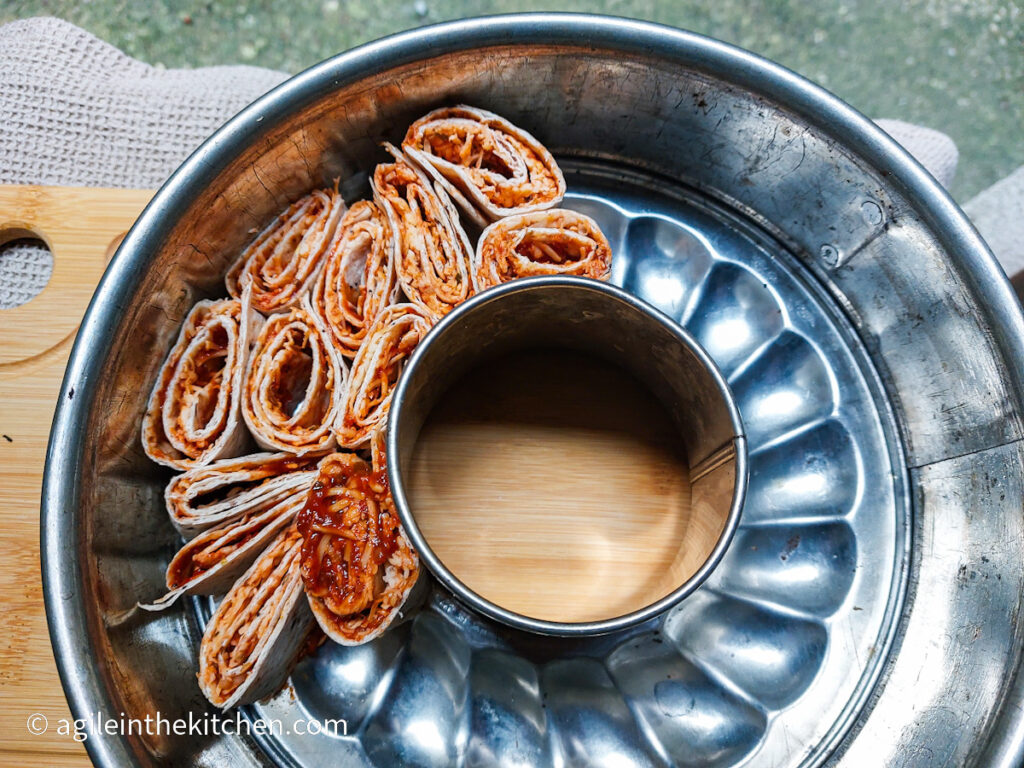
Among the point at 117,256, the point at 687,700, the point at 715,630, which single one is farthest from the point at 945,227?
the point at 117,256

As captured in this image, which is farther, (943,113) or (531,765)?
(943,113)

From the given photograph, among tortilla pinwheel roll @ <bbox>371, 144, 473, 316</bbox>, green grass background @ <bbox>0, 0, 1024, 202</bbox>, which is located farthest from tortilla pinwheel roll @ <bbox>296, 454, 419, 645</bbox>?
green grass background @ <bbox>0, 0, 1024, 202</bbox>

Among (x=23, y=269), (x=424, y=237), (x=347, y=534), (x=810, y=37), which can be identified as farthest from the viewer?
(x=810, y=37)

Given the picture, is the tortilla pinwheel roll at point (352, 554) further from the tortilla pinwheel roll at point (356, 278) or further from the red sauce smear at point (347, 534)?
the tortilla pinwheel roll at point (356, 278)

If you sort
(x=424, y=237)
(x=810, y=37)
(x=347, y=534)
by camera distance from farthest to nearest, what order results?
(x=810, y=37)
(x=424, y=237)
(x=347, y=534)

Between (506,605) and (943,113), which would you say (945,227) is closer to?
(506,605)

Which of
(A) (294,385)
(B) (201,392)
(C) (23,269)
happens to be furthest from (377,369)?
(C) (23,269)

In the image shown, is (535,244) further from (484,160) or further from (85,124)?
(85,124)
